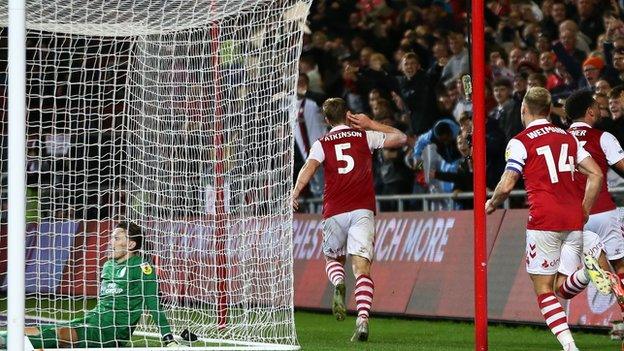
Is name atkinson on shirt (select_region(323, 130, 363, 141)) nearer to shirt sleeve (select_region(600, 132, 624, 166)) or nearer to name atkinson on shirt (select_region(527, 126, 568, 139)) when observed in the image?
shirt sleeve (select_region(600, 132, 624, 166))

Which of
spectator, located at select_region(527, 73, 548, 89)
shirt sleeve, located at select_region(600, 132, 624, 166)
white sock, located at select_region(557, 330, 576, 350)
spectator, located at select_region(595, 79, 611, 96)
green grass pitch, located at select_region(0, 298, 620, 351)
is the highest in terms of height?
spectator, located at select_region(527, 73, 548, 89)

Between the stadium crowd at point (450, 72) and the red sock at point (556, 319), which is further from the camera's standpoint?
the stadium crowd at point (450, 72)

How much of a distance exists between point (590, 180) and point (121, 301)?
156 inches

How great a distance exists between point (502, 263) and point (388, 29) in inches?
302

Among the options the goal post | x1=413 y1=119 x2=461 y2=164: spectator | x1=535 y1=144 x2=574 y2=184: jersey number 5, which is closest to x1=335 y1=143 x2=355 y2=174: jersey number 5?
the goal post

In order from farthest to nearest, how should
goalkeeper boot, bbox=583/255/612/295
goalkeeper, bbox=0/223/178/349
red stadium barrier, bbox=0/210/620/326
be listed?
red stadium barrier, bbox=0/210/620/326 < goalkeeper, bbox=0/223/178/349 < goalkeeper boot, bbox=583/255/612/295

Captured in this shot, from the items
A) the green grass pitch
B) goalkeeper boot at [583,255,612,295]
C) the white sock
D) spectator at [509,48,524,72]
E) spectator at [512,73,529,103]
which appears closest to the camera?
the white sock

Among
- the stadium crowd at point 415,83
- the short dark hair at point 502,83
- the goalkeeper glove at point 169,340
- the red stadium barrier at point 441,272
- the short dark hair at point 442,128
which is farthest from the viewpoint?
the short dark hair at point 442,128

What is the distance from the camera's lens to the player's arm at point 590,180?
10086 millimetres

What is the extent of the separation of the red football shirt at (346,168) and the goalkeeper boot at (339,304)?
0.84 metres

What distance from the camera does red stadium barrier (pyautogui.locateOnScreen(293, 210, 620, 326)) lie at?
13602 mm

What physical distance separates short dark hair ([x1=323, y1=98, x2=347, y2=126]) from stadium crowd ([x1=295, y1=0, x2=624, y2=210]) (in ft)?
4.09

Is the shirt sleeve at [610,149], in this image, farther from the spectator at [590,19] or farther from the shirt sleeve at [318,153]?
the spectator at [590,19]

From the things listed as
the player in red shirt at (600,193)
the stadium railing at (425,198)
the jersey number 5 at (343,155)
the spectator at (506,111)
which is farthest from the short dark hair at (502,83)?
the player in red shirt at (600,193)
